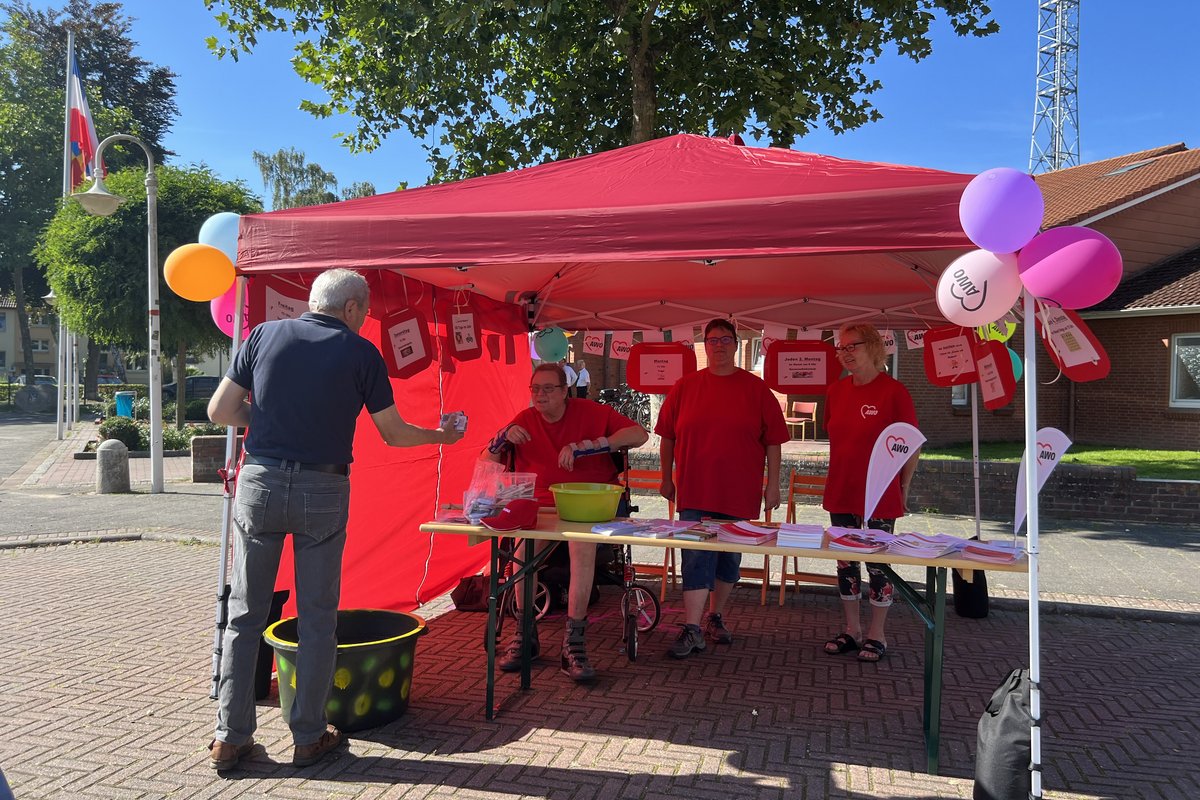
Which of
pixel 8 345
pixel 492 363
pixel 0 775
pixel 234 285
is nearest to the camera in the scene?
pixel 0 775

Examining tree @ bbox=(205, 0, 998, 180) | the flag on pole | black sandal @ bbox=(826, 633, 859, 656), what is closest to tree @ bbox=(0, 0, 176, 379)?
the flag on pole

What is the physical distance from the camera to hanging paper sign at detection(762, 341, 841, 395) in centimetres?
628

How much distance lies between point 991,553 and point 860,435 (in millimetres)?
1217

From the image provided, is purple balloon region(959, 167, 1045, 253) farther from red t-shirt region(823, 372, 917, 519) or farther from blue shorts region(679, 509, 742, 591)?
blue shorts region(679, 509, 742, 591)

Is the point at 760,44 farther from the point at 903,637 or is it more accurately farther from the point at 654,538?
the point at 654,538

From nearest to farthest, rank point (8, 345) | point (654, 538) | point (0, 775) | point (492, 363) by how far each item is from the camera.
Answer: point (0, 775)
point (654, 538)
point (492, 363)
point (8, 345)

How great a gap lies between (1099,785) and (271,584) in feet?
11.2

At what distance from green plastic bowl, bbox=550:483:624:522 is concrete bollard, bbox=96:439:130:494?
378 inches

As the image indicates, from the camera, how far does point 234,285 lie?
13.6 ft

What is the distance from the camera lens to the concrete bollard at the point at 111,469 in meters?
11.4

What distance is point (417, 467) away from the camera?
5.52 metres

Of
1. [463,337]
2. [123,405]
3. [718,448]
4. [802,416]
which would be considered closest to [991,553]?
[718,448]

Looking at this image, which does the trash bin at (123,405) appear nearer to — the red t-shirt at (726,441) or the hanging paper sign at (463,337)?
the hanging paper sign at (463,337)

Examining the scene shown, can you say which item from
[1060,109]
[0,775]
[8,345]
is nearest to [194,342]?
[0,775]
